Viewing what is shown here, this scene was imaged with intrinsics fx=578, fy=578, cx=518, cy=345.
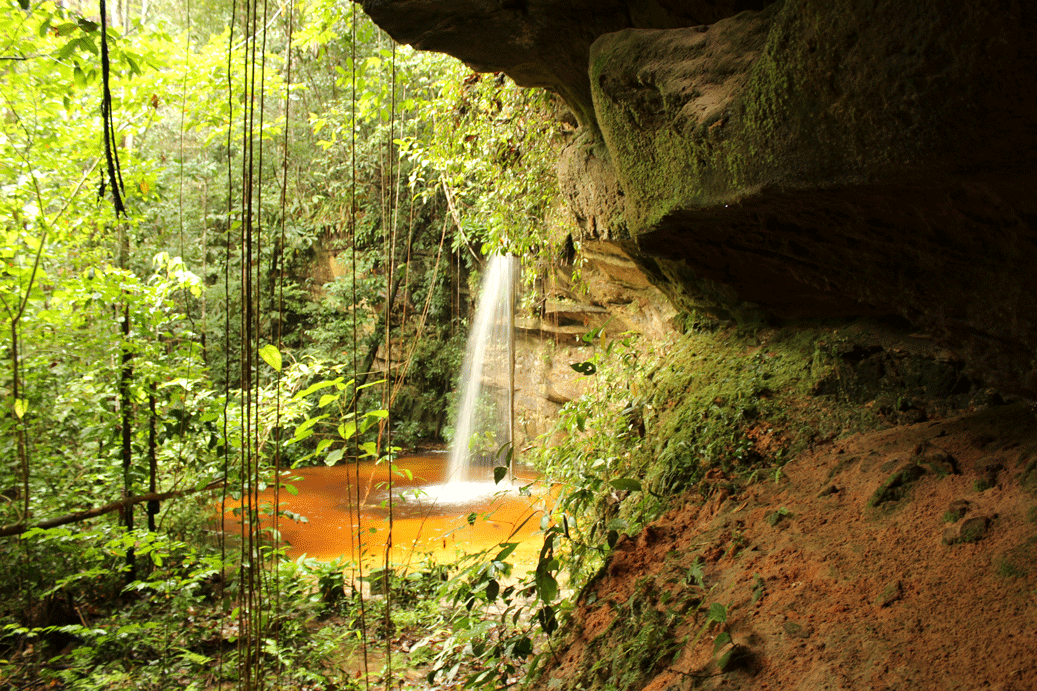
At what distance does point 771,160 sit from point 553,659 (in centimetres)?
254

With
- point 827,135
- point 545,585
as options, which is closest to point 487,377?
point 545,585

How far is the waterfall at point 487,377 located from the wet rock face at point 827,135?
369 inches

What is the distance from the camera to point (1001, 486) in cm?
217

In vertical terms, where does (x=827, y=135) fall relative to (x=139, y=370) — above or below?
above

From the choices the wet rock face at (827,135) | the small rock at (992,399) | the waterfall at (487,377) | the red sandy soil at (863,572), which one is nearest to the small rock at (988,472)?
the red sandy soil at (863,572)

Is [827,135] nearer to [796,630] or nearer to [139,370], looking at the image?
[796,630]

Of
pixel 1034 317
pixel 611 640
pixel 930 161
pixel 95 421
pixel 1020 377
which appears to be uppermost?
pixel 930 161

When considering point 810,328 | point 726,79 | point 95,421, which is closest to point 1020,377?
point 726,79

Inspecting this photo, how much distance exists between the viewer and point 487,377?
1320 centimetres

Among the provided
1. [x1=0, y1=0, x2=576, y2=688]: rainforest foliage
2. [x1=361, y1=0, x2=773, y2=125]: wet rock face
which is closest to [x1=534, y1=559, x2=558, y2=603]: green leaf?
[x1=0, y1=0, x2=576, y2=688]: rainforest foliage

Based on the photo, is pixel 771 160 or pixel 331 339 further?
pixel 331 339

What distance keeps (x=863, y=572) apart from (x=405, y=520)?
6812 millimetres

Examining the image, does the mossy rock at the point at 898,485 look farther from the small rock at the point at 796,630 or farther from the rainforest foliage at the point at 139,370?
the rainforest foliage at the point at 139,370

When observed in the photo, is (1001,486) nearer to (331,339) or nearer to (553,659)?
(553,659)
